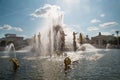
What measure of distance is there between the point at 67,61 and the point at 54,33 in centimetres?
5070

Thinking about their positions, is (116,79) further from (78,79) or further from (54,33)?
(54,33)

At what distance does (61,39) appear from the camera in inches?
3711

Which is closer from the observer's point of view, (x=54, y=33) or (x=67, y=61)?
(x=67, y=61)

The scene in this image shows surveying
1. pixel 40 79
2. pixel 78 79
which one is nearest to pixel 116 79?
pixel 78 79

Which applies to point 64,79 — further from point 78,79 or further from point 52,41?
point 52,41

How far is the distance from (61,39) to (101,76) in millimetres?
63676

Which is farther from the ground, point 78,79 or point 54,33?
point 54,33

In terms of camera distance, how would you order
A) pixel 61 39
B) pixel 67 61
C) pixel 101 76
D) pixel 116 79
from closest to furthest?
1. pixel 116 79
2. pixel 101 76
3. pixel 67 61
4. pixel 61 39

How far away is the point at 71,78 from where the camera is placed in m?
30.1

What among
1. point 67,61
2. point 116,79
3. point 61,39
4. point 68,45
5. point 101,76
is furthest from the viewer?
point 68,45

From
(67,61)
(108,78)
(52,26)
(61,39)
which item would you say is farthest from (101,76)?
(61,39)

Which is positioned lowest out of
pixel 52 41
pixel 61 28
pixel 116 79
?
pixel 116 79

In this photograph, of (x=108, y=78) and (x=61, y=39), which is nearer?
(x=108, y=78)

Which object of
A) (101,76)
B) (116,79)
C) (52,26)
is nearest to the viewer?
(116,79)
